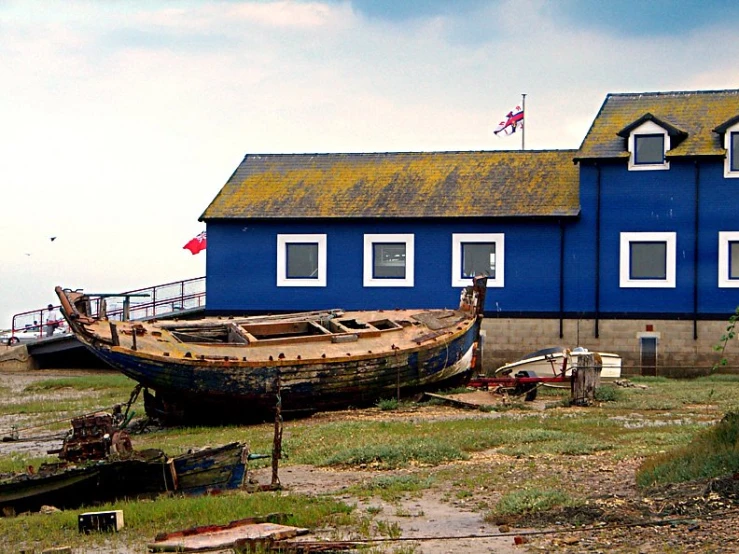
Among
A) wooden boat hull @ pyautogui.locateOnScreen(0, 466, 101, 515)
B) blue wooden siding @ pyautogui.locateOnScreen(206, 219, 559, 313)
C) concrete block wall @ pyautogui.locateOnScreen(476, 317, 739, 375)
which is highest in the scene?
blue wooden siding @ pyautogui.locateOnScreen(206, 219, 559, 313)

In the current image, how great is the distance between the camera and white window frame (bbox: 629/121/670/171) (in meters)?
37.5

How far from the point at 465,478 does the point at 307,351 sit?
10350mm

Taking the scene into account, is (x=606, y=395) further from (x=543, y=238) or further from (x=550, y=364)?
(x=543, y=238)

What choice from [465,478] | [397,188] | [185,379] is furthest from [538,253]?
[465,478]

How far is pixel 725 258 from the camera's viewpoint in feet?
121

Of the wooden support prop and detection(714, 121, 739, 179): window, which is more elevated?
detection(714, 121, 739, 179): window

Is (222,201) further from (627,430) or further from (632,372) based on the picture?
(627,430)

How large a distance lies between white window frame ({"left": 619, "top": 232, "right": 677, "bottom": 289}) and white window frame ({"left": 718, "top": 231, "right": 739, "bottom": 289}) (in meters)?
1.33

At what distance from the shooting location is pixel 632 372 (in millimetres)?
37188

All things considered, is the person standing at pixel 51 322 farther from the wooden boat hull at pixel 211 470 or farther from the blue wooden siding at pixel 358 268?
the wooden boat hull at pixel 211 470

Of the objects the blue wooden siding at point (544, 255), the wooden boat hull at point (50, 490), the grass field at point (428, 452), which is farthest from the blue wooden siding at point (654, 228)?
the wooden boat hull at point (50, 490)

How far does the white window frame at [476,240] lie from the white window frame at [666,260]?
147 inches

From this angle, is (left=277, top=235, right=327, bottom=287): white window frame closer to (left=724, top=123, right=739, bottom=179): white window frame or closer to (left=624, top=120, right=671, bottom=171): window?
(left=624, top=120, right=671, bottom=171): window

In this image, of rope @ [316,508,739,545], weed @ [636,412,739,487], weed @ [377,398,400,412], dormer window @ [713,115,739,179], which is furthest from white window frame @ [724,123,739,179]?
rope @ [316,508,739,545]
